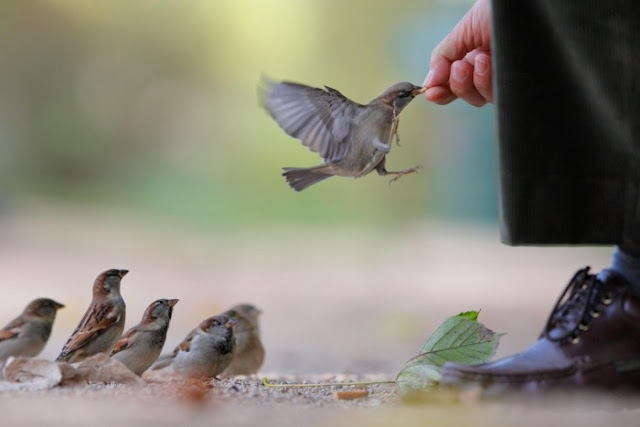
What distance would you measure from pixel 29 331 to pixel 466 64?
1293 mm

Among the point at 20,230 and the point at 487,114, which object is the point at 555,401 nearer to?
the point at 487,114

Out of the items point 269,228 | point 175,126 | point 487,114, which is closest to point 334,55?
point 487,114

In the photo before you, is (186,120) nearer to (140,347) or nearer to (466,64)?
(466,64)

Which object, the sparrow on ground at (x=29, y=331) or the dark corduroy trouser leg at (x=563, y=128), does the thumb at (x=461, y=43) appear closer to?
the dark corduroy trouser leg at (x=563, y=128)

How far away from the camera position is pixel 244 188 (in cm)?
1341

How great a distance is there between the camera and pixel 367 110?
2299 millimetres

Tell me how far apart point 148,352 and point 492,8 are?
1095 mm

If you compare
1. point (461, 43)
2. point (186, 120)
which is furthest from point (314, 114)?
point (186, 120)

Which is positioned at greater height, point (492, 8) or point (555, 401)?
point (492, 8)

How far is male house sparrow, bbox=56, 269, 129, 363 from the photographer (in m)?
2.48

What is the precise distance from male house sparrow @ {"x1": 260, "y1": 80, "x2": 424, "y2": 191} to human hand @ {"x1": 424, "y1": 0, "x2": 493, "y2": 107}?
0.47 metres

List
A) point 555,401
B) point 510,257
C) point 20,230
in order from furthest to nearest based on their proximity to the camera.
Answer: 1. point 20,230
2. point 510,257
3. point 555,401

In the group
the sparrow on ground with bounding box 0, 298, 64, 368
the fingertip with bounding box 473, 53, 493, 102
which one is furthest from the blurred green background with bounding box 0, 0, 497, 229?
the sparrow on ground with bounding box 0, 298, 64, 368

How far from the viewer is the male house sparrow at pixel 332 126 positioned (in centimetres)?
227
